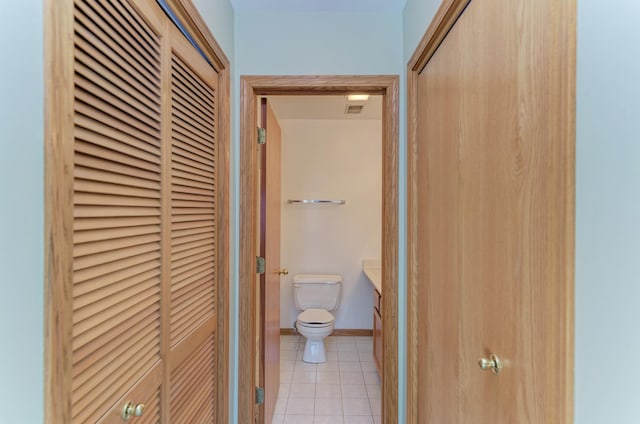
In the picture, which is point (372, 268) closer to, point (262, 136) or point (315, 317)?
point (315, 317)

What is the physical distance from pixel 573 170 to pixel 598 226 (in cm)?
10

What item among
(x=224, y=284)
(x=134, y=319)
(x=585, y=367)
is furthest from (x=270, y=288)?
(x=585, y=367)

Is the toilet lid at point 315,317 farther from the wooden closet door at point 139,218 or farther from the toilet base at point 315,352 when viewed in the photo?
the wooden closet door at point 139,218

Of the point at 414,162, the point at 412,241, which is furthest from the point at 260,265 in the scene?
the point at 414,162

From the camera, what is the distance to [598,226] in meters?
0.52

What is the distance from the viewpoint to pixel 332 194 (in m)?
3.47

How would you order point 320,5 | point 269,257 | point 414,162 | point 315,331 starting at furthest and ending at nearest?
point 315,331 < point 269,257 < point 320,5 < point 414,162

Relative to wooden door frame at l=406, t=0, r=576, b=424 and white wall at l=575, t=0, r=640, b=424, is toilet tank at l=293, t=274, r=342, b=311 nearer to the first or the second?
wooden door frame at l=406, t=0, r=576, b=424

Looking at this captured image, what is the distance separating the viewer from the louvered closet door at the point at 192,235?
1093 millimetres

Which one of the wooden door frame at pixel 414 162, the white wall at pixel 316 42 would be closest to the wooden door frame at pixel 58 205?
the wooden door frame at pixel 414 162

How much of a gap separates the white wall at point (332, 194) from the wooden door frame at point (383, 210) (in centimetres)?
178

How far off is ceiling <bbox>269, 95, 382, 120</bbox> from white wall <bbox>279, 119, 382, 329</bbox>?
135mm

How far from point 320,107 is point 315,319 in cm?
193

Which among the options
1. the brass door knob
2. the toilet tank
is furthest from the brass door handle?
the toilet tank
